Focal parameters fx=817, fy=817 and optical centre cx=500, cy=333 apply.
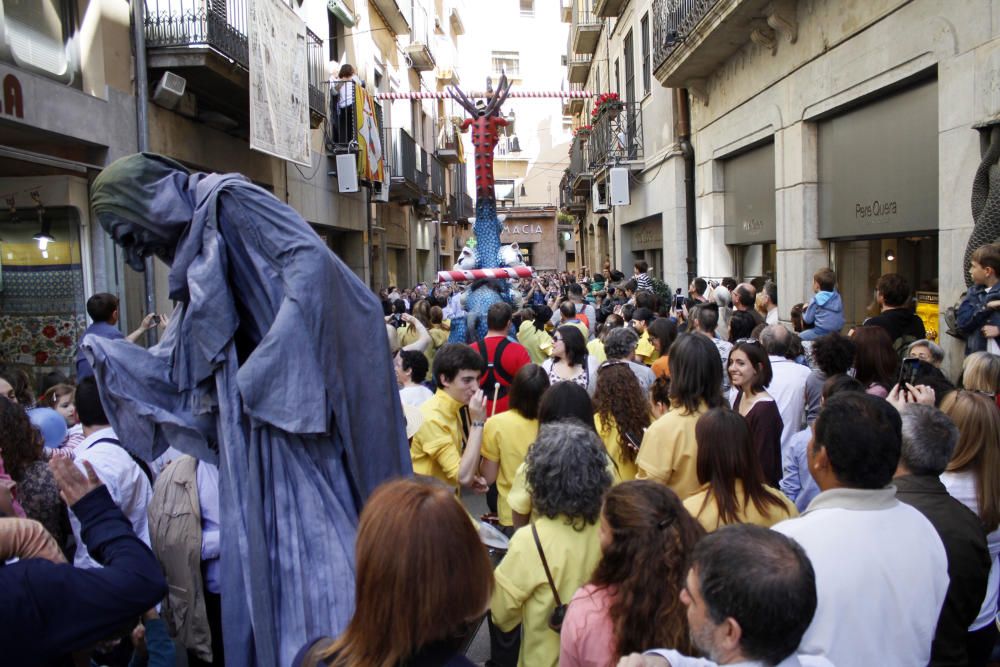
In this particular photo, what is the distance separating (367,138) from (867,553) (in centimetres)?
1605

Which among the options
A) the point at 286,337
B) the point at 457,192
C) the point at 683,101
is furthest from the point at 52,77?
the point at 457,192

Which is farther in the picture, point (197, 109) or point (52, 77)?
point (197, 109)

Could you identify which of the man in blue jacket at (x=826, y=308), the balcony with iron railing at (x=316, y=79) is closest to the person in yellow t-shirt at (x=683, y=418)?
the man in blue jacket at (x=826, y=308)

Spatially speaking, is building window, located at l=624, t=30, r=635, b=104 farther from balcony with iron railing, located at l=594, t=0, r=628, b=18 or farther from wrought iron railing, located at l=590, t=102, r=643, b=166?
balcony with iron railing, located at l=594, t=0, r=628, b=18

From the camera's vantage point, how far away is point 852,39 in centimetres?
816

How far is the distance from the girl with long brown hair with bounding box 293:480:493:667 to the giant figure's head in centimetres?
87

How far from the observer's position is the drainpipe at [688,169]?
50.2 feet

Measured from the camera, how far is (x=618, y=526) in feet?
7.30

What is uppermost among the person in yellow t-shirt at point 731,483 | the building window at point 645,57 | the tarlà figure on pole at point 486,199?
the building window at point 645,57

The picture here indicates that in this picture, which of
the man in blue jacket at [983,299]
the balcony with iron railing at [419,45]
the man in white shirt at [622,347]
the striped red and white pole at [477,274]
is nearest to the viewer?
the man in blue jacket at [983,299]

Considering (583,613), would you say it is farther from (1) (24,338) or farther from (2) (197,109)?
(2) (197,109)

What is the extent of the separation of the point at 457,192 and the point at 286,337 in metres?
36.8

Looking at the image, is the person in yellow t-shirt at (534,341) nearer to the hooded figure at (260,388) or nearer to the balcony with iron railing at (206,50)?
the balcony with iron railing at (206,50)

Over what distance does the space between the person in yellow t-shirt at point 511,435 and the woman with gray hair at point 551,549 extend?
128 centimetres
